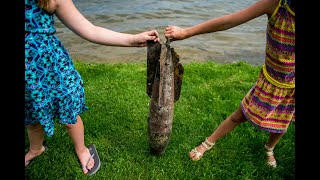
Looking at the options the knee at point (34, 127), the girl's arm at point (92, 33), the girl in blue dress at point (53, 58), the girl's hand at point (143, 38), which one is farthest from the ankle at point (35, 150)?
the girl's hand at point (143, 38)

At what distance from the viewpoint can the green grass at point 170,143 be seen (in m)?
2.94

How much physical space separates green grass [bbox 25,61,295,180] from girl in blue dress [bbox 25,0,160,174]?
0.58 meters

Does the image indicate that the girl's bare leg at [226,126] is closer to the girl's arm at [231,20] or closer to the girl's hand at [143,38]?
the girl's arm at [231,20]

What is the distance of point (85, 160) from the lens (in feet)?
9.80

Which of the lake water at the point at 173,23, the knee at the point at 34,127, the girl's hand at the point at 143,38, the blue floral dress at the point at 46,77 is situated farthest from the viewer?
the lake water at the point at 173,23

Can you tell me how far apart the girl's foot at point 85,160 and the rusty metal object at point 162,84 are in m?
0.60

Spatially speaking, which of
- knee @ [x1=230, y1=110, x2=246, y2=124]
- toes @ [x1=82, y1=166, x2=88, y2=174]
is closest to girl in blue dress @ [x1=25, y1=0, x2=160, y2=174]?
toes @ [x1=82, y1=166, x2=88, y2=174]

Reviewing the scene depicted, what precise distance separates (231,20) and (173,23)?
22.8ft

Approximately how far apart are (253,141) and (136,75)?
2102mm

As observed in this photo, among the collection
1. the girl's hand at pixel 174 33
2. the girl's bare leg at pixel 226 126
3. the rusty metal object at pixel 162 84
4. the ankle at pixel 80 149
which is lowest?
the ankle at pixel 80 149

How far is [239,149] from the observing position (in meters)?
3.27

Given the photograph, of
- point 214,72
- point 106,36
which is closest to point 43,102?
point 106,36

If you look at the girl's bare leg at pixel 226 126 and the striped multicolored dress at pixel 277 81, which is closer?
the striped multicolored dress at pixel 277 81
